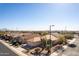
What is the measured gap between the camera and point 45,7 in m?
4.18

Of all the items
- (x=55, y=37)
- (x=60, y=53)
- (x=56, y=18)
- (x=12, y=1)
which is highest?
(x=12, y=1)

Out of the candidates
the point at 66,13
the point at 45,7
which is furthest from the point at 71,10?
the point at 45,7

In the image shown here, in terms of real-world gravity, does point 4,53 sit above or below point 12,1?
below

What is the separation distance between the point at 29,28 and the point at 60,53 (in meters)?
0.69

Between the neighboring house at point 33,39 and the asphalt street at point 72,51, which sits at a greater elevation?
the neighboring house at point 33,39

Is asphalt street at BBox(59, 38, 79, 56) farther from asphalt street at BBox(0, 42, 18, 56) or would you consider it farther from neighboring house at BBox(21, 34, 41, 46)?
asphalt street at BBox(0, 42, 18, 56)

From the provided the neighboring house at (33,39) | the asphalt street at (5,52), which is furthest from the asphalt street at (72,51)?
the asphalt street at (5,52)

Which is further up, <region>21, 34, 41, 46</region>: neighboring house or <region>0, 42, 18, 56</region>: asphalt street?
<region>21, 34, 41, 46</region>: neighboring house

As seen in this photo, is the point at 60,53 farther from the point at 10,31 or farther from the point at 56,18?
the point at 10,31

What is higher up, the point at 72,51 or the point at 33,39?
the point at 33,39

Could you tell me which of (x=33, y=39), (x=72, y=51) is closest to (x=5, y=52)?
(x=33, y=39)

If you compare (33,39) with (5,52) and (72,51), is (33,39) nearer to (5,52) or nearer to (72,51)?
(5,52)

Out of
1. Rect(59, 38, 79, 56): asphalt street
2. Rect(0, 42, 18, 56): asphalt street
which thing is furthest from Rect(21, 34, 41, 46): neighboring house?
Rect(59, 38, 79, 56): asphalt street

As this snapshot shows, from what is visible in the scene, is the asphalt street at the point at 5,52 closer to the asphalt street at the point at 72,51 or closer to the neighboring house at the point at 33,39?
the neighboring house at the point at 33,39
